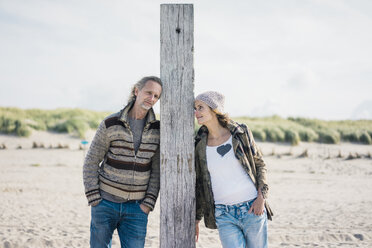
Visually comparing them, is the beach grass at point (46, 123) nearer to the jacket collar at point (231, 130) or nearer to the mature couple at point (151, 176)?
the mature couple at point (151, 176)

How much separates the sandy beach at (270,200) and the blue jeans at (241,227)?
2833mm

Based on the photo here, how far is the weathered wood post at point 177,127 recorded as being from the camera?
282 centimetres

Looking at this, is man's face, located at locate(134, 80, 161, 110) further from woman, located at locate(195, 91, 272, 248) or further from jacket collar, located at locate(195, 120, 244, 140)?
jacket collar, located at locate(195, 120, 244, 140)

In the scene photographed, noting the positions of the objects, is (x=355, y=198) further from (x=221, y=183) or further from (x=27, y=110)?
(x=27, y=110)

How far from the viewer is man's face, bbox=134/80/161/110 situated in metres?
2.80

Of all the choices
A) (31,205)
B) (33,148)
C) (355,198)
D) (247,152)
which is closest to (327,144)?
→ (355,198)

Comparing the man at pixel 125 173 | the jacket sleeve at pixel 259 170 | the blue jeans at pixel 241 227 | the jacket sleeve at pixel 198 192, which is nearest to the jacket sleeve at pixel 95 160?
the man at pixel 125 173

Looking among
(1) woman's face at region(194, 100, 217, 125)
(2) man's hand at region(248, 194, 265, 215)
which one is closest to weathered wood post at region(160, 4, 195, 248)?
(1) woman's face at region(194, 100, 217, 125)

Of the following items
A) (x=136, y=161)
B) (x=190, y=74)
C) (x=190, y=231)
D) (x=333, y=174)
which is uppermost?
(x=190, y=74)

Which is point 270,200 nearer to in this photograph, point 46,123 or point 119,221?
point 119,221

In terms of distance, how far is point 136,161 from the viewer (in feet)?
9.46

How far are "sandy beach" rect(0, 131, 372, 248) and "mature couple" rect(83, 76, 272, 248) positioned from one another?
Result: 276cm

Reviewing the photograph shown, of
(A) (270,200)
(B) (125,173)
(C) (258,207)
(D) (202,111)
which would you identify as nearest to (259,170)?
(C) (258,207)

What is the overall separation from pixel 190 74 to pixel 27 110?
82.1 feet
